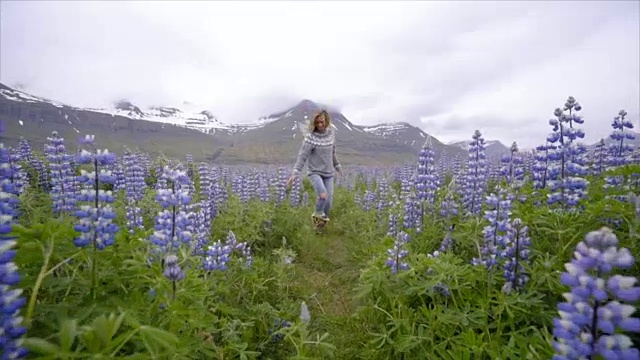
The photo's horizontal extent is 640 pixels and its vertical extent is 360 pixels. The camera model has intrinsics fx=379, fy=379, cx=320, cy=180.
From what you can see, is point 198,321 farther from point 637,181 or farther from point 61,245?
point 637,181

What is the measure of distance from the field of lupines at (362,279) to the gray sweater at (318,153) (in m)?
2.22

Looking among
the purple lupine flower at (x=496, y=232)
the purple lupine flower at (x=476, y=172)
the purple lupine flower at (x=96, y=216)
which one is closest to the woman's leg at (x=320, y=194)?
the purple lupine flower at (x=476, y=172)

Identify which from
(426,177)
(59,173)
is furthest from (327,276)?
(59,173)

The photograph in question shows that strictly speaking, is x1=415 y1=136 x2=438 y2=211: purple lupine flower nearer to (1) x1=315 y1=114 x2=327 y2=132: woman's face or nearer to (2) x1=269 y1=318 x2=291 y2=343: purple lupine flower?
(2) x1=269 y1=318 x2=291 y2=343: purple lupine flower

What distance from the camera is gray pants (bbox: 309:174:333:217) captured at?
282 inches

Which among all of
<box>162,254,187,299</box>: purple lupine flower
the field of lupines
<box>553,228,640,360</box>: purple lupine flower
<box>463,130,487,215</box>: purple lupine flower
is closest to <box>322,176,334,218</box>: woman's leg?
the field of lupines

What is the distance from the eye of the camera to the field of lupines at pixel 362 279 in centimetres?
149

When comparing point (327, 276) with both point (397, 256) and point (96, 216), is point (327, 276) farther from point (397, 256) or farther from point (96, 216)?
point (96, 216)

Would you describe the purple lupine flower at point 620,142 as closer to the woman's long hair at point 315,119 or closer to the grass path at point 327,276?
the grass path at point 327,276

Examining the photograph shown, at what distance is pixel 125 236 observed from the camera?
2.31 metres

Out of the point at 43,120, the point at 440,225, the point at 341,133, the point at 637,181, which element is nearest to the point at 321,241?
the point at 440,225

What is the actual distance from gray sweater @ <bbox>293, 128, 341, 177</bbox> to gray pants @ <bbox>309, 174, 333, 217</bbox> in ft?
0.46

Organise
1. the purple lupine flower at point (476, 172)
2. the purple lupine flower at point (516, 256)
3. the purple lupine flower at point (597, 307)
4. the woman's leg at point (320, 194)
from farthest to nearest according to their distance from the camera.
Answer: the woman's leg at point (320, 194) < the purple lupine flower at point (476, 172) < the purple lupine flower at point (516, 256) < the purple lupine flower at point (597, 307)

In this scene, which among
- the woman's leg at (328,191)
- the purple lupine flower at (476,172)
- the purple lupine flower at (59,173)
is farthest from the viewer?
the woman's leg at (328,191)
